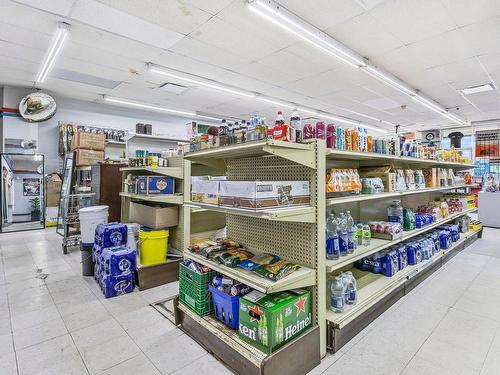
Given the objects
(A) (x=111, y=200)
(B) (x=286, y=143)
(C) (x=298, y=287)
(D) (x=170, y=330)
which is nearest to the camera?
(B) (x=286, y=143)

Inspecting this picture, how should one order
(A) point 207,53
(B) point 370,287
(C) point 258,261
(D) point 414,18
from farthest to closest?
(A) point 207,53
(D) point 414,18
(B) point 370,287
(C) point 258,261

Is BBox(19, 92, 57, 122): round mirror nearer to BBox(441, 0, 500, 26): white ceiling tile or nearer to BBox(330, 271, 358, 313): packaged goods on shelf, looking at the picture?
BBox(330, 271, 358, 313): packaged goods on shelf

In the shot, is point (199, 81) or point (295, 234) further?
point (199, 81)

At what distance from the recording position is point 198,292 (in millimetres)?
2133

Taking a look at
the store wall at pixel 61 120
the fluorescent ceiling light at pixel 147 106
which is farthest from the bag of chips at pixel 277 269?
the fluorescent ceiling light at pixel 147 106

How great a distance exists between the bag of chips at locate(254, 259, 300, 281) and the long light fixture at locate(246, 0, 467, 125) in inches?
115

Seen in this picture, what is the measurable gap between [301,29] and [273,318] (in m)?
3.64

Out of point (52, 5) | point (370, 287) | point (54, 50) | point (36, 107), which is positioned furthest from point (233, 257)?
point (36, 107)

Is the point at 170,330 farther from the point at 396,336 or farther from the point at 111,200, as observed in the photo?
the point at 111,200

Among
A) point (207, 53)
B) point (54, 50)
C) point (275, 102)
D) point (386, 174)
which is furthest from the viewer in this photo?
Result: point (275, 102)

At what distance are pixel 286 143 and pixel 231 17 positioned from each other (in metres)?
2.79

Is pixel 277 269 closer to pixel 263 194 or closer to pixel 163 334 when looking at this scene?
pixel 263 194

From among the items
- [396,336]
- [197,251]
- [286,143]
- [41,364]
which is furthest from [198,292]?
[396,336]

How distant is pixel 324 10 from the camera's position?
137 inches
